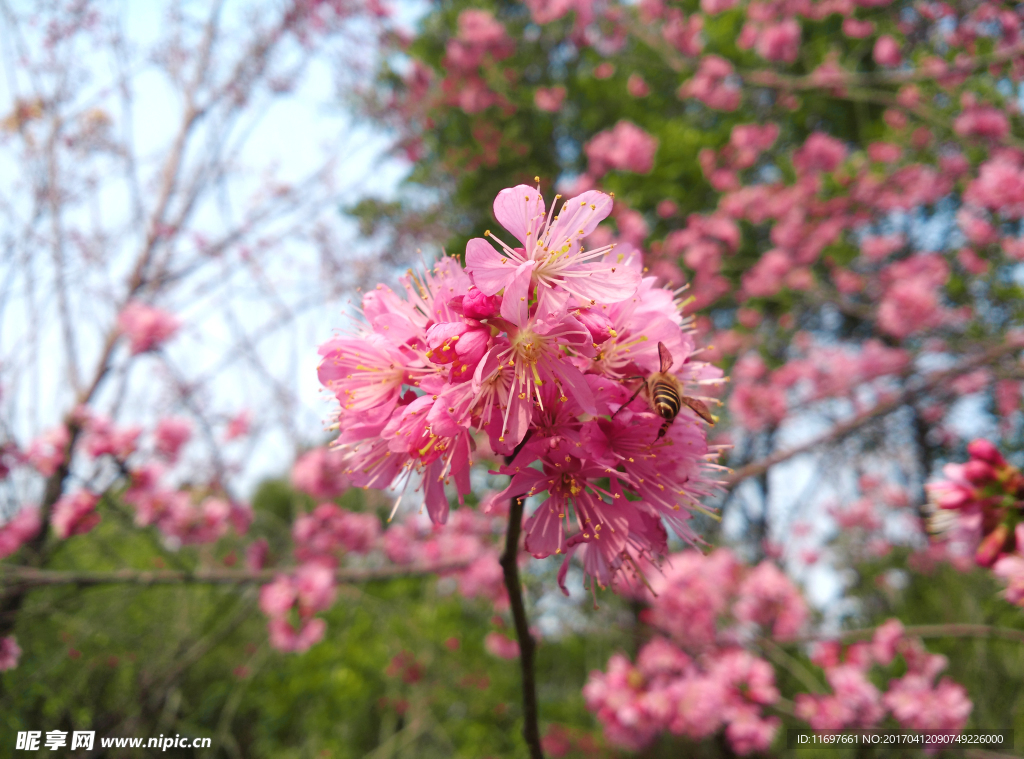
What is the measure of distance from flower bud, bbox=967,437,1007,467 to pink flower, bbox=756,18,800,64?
562cm

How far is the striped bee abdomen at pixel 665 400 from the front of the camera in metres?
0.88

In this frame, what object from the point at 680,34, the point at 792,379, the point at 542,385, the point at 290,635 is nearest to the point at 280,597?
the point at 290,635

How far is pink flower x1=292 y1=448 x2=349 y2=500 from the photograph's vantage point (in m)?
4.65

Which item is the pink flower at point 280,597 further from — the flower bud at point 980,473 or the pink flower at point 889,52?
the pink flower at point 889,52

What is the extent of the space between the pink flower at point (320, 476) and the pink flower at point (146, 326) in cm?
153

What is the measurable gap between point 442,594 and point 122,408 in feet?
15.2

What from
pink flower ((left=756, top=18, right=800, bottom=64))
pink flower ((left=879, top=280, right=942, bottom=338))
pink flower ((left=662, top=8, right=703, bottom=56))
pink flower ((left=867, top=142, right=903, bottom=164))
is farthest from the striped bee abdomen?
pink flower ((left=867, top=142, right=903, bottom=164))

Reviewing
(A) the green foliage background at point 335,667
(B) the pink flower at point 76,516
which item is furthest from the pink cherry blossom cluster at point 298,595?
(B) the pink flower at point 76,516

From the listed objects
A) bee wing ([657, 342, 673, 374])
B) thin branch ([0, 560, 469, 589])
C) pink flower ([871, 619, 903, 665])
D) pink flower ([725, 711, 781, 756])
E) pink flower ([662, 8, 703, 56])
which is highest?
pink flower ([662, 8, 703, 56])

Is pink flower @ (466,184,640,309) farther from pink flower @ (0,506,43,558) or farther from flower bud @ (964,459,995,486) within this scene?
pink flower @ (0,506,43,558)

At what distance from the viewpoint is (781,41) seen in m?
5.48

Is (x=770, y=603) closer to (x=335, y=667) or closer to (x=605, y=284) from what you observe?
(x=605, y=284)

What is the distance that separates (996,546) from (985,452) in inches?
10.6

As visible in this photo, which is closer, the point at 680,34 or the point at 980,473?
the point at 980,473
